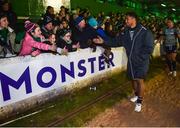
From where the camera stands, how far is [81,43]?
27.8ft

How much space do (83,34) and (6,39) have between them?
2539mm

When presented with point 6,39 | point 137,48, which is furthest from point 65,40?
point 137,48

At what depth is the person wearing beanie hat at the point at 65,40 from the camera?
766 centimetres

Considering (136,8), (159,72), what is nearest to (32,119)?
(159,72)

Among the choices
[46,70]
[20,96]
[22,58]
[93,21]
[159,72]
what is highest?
[93,21]

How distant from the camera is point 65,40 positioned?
7809 millimetres

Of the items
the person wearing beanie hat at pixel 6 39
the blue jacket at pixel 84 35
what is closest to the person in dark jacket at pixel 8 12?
the person wearing beanie hat at pixel 6 39

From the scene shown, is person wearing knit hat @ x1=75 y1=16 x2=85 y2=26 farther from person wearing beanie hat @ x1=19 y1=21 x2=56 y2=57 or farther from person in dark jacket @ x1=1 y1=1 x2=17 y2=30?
person wearing beanie hat @ x1=19 y1=21 x2=56 y2=57

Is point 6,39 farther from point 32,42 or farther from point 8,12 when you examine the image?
point 8,12

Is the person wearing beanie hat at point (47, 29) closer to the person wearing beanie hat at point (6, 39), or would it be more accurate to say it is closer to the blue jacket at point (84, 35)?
the person wearing beanie hat at point (6, 39)

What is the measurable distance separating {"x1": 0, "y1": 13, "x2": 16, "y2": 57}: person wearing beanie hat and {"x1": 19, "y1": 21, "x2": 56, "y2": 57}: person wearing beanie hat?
0.35 metres

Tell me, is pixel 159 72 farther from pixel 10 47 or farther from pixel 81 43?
pixel 10 47

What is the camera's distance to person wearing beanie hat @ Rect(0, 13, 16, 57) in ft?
21.5

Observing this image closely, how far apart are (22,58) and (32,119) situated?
144 centimetres
